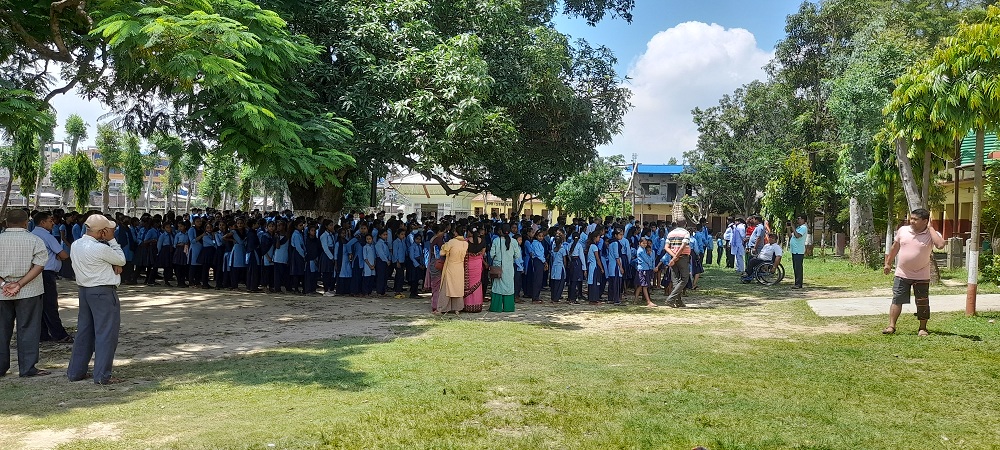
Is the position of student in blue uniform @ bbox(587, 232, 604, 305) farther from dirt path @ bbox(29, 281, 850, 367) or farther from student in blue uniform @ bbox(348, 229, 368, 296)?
student in blue uniform @ bbox(348, 229, 368, 296)

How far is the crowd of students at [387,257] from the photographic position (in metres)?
13.2

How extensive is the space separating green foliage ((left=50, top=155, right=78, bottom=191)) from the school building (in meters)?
42.2

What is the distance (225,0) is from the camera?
33.5ft

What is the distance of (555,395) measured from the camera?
255 inches

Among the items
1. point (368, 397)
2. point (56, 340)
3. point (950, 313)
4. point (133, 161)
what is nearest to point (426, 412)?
point (368, 397)

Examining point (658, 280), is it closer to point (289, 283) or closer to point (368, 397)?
point (289, 283)

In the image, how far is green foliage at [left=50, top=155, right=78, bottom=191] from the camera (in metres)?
45.9

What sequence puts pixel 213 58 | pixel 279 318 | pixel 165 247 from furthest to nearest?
pixel 165 247
pixel 279 318
pixel 213 58

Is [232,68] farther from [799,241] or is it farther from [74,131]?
[74,131]

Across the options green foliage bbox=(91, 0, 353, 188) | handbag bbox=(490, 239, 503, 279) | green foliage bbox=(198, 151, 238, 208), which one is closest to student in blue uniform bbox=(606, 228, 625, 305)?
handbag bbox=(490, 239, 503, 279)

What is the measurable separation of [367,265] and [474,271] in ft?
10.4

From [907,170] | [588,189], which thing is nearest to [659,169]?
[588,189]

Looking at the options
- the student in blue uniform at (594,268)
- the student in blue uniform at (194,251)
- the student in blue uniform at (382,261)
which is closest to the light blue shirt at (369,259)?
the student in blue uniform at (382,261)

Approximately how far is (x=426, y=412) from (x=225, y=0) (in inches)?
267
